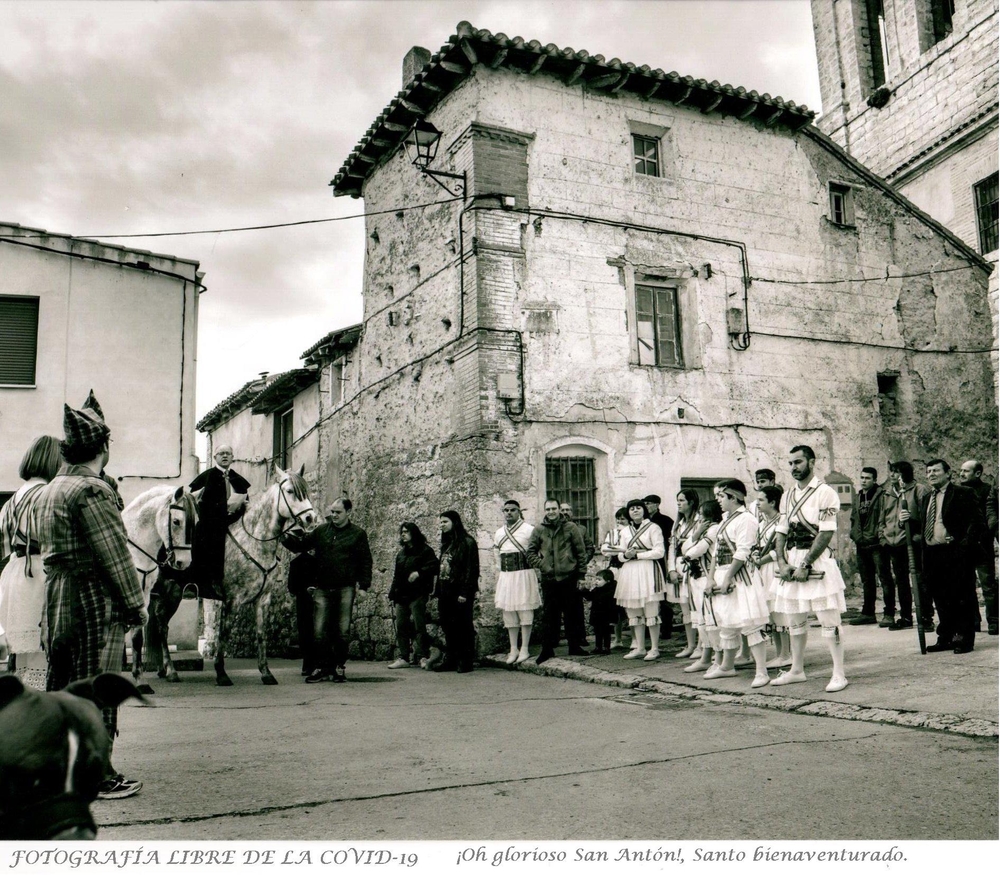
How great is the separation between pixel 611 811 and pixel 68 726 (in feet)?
7.07

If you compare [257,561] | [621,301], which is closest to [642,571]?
[257,561]

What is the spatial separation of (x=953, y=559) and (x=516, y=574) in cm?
382

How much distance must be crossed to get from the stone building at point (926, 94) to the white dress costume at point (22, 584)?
41.4ft

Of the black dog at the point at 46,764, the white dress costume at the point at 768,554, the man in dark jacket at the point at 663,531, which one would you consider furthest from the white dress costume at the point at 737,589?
the black dog at the point at 46,764

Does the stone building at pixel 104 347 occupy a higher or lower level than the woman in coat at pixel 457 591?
higher

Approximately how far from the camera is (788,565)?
6230 mm

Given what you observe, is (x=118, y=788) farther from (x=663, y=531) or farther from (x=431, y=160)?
(x=431, y=160)

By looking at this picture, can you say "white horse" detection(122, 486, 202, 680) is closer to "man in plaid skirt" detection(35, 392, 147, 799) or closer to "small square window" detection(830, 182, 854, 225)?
"man in plaid skirt" detection(35, 392, 147, 799)

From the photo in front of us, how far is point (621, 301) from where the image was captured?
1106 cm

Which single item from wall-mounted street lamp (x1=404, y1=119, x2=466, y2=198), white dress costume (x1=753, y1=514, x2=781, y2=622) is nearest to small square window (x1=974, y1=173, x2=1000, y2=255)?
wall-mounted street lamp (x1=404, y1=119, x2=466, y2=198)

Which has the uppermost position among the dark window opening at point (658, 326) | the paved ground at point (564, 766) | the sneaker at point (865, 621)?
the dark window opening at point (658, 326)

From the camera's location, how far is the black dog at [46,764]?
1931mm

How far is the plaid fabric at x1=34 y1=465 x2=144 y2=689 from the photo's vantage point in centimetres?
371

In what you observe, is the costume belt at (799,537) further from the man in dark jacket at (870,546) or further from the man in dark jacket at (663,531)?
the man in dark jacket at (870,546)
